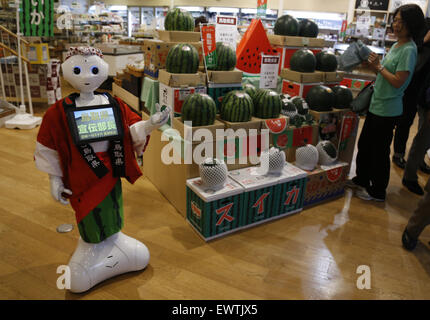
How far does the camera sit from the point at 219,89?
2.97 meters

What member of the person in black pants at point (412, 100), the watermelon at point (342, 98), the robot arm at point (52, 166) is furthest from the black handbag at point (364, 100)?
the robot arm at point (52, 166)

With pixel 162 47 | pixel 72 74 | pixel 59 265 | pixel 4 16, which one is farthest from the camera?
pixel 4 16

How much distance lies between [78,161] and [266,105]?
1.61 metres

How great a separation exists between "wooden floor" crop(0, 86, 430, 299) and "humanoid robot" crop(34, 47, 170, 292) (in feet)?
0.66

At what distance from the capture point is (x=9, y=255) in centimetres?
228

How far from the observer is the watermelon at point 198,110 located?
100 inches

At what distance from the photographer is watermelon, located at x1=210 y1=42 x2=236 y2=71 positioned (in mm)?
2928

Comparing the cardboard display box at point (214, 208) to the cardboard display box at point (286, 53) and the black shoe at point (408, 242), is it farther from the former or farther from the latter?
the cardboard display box at point (286, 53)

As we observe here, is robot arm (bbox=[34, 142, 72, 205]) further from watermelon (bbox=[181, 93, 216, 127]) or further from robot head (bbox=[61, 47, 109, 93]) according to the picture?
watermelon (bbox=[181, 93, 216, 127])

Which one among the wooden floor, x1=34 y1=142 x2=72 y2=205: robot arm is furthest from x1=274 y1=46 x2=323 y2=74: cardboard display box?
x1=34 y1=142 x2=72 y2=205: robot arm

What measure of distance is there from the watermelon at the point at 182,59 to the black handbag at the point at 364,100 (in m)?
1.54

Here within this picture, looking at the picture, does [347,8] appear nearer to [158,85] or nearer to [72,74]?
[158,85]
